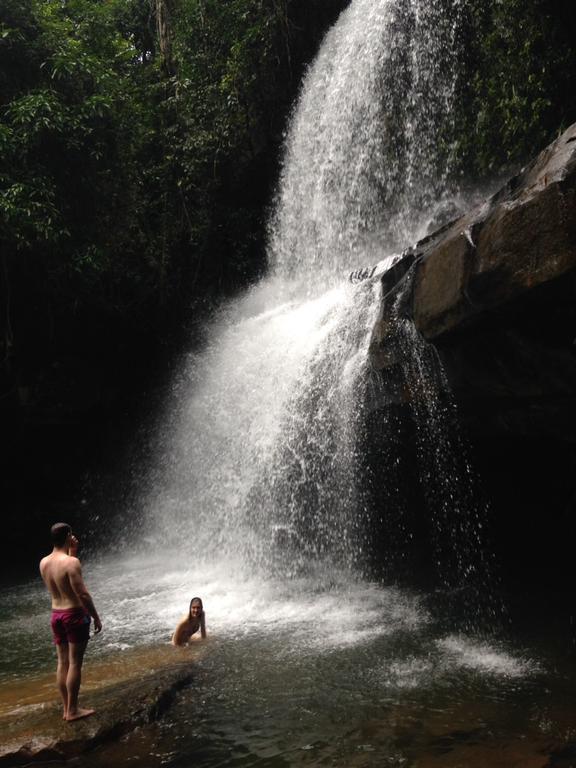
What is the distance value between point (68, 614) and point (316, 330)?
248 inches

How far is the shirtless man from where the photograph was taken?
4594 mm

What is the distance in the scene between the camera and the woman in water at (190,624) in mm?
6477

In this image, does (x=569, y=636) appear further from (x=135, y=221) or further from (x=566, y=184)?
(x=135, y=221)

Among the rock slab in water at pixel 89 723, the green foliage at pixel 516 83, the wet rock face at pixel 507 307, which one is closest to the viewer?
the rock slab in water at pixel 89 723

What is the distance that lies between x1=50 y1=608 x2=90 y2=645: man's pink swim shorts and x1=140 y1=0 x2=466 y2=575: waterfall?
14.6 feet

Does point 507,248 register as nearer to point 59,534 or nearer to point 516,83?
point 59,534

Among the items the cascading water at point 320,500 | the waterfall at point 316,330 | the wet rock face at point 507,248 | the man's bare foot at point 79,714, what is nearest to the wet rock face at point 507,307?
the wet rock face at point 507,248

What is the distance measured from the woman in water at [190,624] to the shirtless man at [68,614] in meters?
1.80

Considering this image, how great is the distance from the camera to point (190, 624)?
6.54 meters

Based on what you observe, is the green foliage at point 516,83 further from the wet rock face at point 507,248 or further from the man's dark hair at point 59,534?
the man's dark hair at point 59,534

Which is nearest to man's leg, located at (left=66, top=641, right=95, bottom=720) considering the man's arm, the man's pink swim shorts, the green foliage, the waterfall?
the man's pink swim shorts

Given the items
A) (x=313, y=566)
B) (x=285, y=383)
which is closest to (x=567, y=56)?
(x=285, y=383)

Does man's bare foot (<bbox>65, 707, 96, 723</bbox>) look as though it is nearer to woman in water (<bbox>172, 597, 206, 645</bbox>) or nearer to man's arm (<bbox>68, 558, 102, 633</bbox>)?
man's arm (<bbox>68, 558, 102, 633</bbox>)

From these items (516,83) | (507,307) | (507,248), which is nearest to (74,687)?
(507,307)
